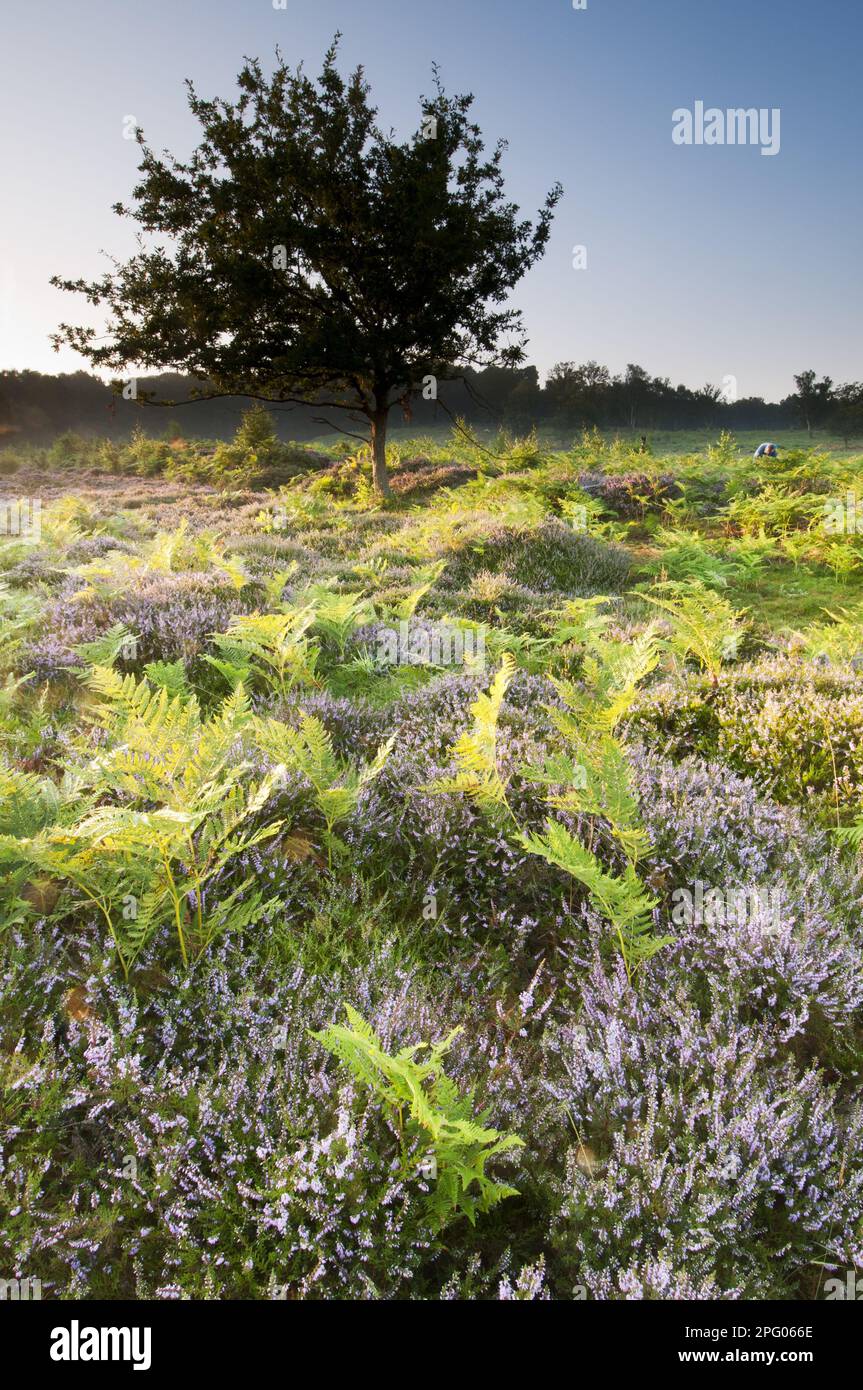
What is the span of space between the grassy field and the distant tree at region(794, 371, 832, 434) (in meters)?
83.6

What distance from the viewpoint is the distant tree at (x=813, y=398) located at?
71312mm

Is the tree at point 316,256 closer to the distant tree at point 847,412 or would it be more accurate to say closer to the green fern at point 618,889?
the green fern at point 618,889

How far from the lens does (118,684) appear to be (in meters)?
2.73

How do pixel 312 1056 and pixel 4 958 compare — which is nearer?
pixel 312 1056

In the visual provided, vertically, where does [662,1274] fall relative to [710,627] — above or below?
below

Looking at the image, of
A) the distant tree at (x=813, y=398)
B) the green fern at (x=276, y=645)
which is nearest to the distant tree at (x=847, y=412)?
the distant tree at (x=813, y=398)

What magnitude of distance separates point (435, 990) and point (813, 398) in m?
88.2

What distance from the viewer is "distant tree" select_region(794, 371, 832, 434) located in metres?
71.3

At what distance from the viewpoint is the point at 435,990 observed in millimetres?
2227

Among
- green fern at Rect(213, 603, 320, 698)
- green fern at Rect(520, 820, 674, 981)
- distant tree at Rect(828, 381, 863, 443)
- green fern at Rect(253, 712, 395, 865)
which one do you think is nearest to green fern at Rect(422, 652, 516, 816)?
green fern at Rect(253, 712, 395, 865)

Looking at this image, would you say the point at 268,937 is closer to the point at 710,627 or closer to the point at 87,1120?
the point at 87,1120

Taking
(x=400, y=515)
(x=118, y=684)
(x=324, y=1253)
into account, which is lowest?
(x=324, y=1253)
